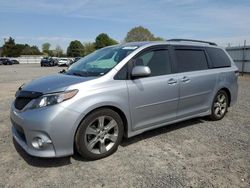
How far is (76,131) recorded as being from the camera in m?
3.80

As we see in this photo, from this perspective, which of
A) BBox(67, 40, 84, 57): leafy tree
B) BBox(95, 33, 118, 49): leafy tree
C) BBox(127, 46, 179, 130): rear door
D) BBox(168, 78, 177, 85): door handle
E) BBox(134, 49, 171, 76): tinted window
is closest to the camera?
BBox(127, 46, 179, 130): rear door

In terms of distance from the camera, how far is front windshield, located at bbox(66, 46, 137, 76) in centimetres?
440

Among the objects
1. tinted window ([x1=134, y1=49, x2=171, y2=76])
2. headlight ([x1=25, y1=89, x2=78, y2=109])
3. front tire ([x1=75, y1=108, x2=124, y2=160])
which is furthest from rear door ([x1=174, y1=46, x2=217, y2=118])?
headlight ([x1=25, y1=89, x2=78, y2=109])

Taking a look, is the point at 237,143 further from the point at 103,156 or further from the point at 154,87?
the point at 103,156

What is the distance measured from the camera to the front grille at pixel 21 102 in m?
3.90

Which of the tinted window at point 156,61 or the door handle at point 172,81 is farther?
the door handle at point 172,81

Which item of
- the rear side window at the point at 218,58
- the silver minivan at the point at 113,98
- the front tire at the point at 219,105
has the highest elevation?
the rear side window at the point at 218,58

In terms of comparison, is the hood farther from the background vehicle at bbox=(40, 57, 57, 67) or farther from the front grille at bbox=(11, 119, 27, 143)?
the background vehicle at bbox=(40, 57, 57, 67)

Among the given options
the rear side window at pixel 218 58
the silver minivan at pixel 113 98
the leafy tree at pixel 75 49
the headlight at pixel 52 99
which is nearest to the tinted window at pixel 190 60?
the silver minivan at pixel 113 98

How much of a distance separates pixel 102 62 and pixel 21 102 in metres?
1.49

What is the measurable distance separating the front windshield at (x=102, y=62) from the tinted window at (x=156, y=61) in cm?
23

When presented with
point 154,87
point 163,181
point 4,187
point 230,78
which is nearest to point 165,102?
point 154,87

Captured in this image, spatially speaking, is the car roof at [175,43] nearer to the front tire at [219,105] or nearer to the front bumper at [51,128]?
the front tire at [219,105]

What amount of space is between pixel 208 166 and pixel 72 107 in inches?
81.8
